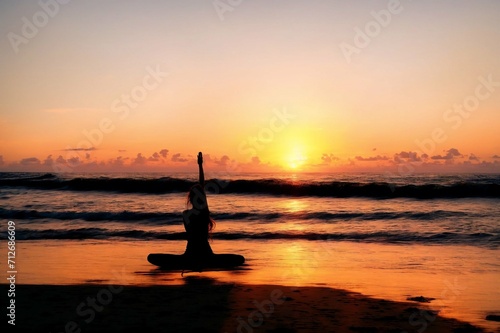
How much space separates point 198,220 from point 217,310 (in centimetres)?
377

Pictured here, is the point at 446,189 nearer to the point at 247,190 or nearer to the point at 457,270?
the point at 247,190

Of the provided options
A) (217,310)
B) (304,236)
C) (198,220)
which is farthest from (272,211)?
(217,310)

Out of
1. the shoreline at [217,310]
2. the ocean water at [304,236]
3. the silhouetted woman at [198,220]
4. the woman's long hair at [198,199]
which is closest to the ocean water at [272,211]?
the ocean water at [304,236]

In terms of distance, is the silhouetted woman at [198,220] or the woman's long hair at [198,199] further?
the silhouetted woman at [198,220]

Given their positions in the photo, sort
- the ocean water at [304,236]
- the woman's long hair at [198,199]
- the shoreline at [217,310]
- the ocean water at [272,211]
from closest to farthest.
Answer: the shoreline at [217,310]
the woman's long hair at [198,199]
the ocean water at [304,236]
the ocean water at [272,211]

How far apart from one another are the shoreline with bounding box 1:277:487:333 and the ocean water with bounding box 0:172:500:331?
910 mm

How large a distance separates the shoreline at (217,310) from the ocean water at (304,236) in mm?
910

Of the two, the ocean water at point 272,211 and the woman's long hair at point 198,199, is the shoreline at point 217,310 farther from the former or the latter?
the ocean water at point 272,211

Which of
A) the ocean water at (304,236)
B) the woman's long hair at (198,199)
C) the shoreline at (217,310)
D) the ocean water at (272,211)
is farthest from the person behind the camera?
the ocean water at (272,211)

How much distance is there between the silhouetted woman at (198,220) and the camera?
11.6m

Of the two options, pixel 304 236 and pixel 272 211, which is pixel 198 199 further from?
pixel 272 211

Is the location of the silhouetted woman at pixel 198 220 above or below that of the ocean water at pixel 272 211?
above

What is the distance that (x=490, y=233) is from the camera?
19938mm

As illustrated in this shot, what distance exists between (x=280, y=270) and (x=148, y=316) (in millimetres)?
5371
